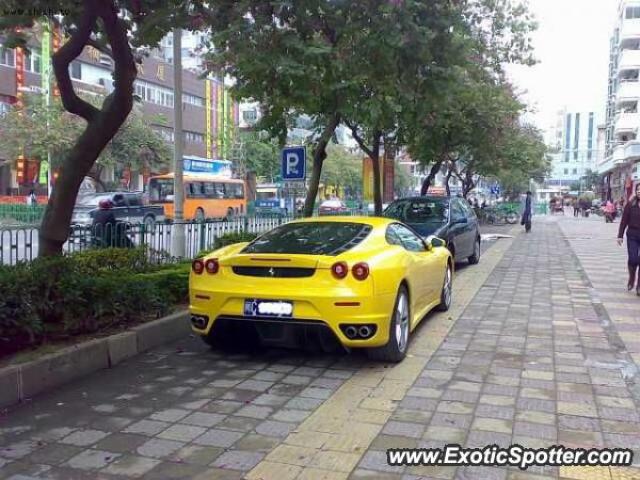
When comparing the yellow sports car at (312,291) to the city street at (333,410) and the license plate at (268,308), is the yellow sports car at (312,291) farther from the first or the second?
the city street at (333,410)

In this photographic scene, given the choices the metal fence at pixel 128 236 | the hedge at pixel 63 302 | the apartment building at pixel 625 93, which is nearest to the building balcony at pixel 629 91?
the apartment building at pixel 625 93

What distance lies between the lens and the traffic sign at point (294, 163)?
11286mm

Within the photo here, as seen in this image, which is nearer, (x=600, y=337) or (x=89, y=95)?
(x=600, y=337)

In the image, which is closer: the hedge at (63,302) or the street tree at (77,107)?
the hedge at (63,302)

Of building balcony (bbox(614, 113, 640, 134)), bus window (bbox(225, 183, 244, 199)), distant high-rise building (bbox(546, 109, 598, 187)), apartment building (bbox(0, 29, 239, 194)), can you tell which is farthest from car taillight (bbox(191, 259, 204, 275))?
distant high-rise building (bbox(546, 109, 598, 187))

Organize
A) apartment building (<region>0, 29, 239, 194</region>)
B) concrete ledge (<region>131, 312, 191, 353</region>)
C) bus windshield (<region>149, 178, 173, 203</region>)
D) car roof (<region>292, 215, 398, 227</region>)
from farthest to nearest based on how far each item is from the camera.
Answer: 1. apartment building (<region>0, 29, 239, 194</region>)
2. bus windshield (<region>149, 178, 173, 203</region>)
3. car roof (<region>292, 215, 398, 227</region>)
4. concrete ledge (<region>131, 312, 191, 353</region>)

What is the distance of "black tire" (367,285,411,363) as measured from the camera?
5597 mm

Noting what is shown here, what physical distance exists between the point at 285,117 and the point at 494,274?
5001mm

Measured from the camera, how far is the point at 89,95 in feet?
118

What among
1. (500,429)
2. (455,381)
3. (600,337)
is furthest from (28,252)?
(600,337)

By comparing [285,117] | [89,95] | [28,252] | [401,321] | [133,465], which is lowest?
[133,465]

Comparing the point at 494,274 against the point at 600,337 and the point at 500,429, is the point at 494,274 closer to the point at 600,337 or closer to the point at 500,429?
the point at 600,337

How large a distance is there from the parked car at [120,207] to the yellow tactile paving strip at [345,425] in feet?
45.2

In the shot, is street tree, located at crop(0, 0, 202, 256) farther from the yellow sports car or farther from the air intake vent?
the air intake vent
